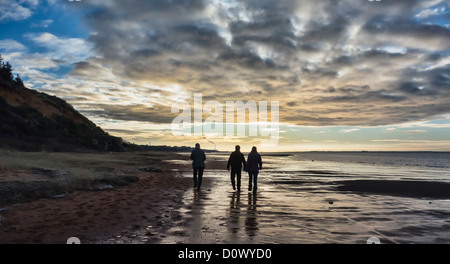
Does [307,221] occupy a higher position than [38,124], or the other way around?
[38,124]

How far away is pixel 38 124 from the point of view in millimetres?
55719

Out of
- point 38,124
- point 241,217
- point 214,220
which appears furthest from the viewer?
point 38,124

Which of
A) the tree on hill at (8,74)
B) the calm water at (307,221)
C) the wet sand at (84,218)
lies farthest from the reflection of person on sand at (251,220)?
the tree on hill at (8,74)

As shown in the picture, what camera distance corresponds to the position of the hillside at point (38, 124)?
46.6 m

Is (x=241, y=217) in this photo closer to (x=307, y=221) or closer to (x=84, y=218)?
(x=307, y=221)

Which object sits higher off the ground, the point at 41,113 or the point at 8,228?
the point at 41,113

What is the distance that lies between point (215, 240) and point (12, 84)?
241 ft

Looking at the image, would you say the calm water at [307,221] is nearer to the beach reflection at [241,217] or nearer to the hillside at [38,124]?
the beach reflection at [241,217]

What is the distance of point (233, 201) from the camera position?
41.0ft

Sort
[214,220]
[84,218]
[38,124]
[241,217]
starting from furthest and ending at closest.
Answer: [38,124], [241,217], [214,220], [84,218]

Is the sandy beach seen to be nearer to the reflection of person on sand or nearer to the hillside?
the reflection of person on sand

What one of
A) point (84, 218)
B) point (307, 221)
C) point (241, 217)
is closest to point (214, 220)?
point (241, 217)
